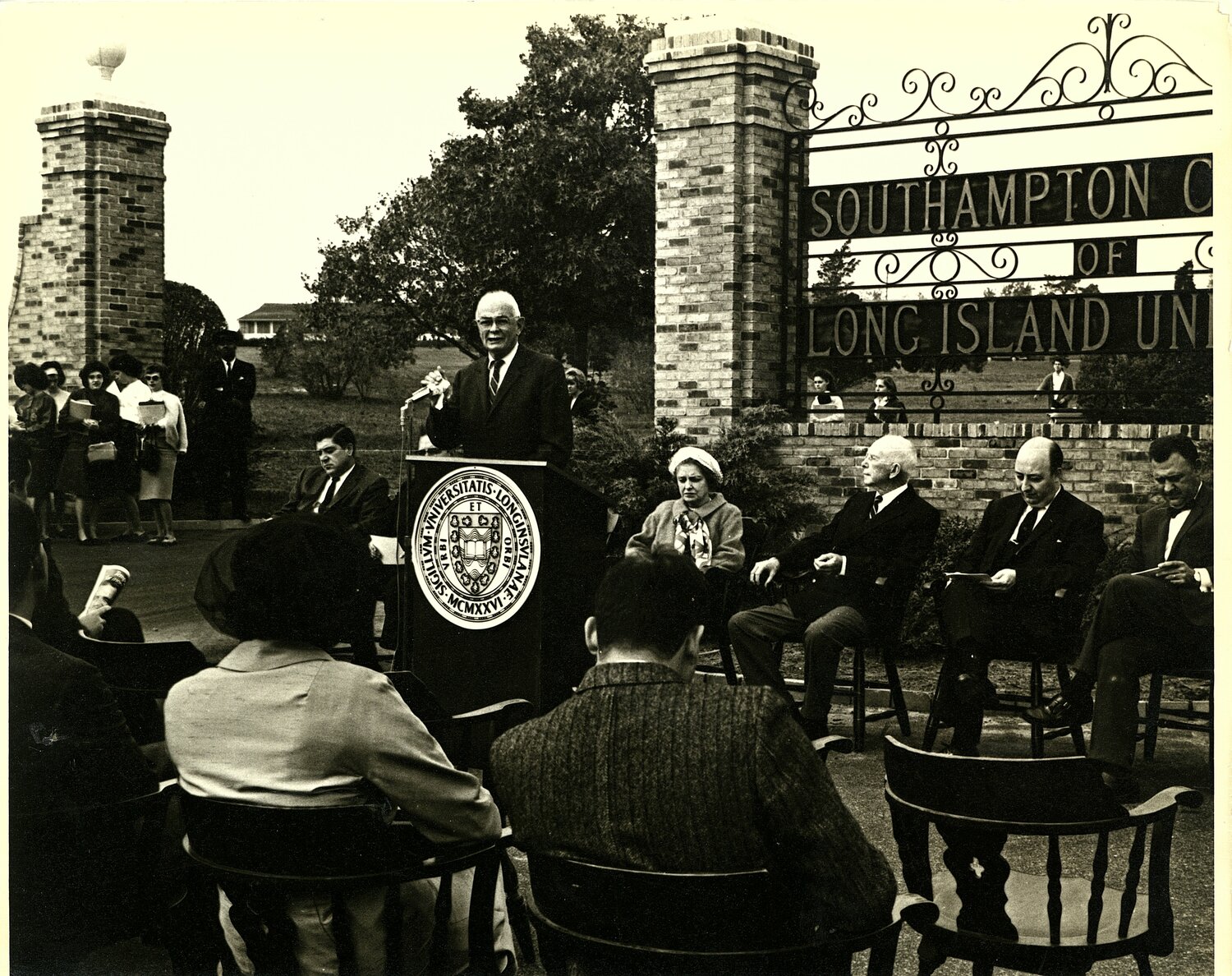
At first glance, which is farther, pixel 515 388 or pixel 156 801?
pixel 515 388

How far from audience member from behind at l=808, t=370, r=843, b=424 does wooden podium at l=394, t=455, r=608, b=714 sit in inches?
158

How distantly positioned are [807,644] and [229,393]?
7340mm

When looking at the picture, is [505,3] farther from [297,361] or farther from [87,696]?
[297,361]

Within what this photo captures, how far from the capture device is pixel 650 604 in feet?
8.09

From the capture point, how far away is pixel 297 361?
18.0 metres

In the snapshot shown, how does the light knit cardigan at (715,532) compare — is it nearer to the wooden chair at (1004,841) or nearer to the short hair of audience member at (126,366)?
the wooden chair at (1004,841)

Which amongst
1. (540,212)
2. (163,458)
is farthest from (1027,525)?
(540,212)

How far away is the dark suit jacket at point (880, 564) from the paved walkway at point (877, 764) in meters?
0.64

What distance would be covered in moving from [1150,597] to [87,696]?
3727mm

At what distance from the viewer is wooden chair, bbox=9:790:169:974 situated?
9.99 ft

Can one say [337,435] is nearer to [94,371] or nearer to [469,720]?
[469,720]

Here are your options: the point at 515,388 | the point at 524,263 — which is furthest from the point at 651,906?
the point at 524,263

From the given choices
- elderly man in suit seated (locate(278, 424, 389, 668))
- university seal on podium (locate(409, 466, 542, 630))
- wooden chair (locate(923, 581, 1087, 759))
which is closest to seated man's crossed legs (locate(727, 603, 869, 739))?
wooden chair (locate(923, 581, 1087, 759))
